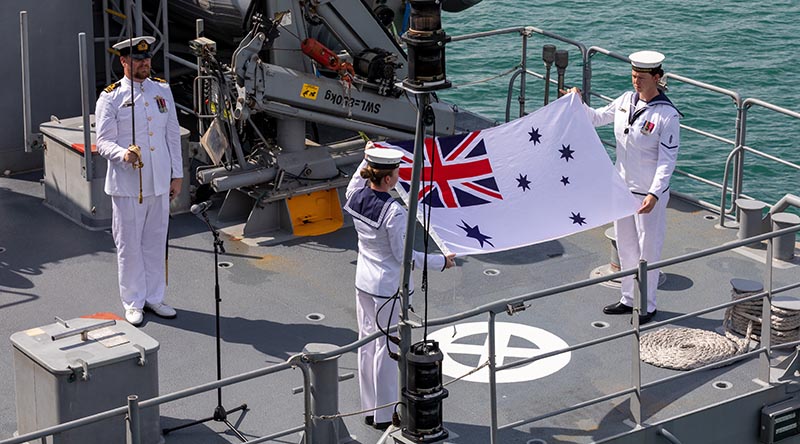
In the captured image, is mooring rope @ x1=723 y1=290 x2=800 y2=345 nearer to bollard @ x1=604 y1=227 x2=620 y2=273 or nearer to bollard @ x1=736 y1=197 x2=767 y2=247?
bollard @ x1=604 y1=227 x2=620 y2=273

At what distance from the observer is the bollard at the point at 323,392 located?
22.1 feet

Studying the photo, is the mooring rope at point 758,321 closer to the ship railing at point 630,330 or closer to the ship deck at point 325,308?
the ship railing at point 630,330

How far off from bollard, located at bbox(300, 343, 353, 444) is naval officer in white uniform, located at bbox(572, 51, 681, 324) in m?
2.82

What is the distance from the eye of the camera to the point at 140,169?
8.87m

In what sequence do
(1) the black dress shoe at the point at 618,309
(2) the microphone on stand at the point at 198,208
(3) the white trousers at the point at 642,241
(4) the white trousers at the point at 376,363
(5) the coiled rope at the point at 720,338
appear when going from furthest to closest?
(1) the black dress shoe at the point at 618,309 → (3) the white trousers at the point at 642,241 → (5) the coiled rope at the point at 720,338 → (2) the microphone on stand at the point at 198,208 → (4) the white trousers at the point at 376,363

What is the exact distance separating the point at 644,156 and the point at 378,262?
2.52 m

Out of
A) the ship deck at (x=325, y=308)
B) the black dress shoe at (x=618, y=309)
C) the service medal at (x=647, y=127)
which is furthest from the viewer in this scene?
the black dress shoe at (x=618, y=309)

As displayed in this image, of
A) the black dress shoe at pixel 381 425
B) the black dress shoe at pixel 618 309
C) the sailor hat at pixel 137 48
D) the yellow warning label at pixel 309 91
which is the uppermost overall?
the sailor hat at pixel 137 48

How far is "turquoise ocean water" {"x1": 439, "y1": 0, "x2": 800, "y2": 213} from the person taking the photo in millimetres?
21750

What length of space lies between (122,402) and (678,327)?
13.1 ft

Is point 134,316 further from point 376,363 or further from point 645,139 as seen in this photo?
point 645,139

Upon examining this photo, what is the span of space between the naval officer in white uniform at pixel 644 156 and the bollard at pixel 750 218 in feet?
4.59

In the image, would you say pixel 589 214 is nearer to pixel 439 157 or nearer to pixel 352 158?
pixel 439 157

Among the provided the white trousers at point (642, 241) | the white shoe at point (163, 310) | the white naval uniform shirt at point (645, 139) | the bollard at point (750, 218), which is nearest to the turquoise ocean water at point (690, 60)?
the bollard at point (750, 218)
